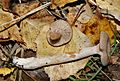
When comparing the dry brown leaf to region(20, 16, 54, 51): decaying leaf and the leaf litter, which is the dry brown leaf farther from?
region(20, 16, 54, 51): decaying leaf

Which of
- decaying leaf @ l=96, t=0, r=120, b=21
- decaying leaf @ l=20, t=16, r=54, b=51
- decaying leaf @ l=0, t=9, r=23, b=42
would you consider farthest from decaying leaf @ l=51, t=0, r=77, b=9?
decaying leaf @ l=0, t=9, r=23, b=42

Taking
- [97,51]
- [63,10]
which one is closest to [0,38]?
[63,10]

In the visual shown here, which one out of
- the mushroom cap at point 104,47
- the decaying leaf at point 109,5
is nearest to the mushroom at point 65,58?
the mushroom cap at point 104,47

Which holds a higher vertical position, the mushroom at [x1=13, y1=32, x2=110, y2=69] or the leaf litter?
the leaf litter

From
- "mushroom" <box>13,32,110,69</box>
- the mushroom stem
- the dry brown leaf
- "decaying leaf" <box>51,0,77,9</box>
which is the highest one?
"decaying leaf" <box>51,0,77,9</box>

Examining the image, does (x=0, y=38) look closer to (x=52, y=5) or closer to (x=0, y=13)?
(x=0, y=13)

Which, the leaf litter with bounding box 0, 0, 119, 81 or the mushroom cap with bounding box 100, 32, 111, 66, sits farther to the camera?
the leaf litter with bounding box 0, 0, 119, 81

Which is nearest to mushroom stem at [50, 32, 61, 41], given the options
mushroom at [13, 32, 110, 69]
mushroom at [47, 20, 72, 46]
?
mushroom at [47, 20, 72, 46]
